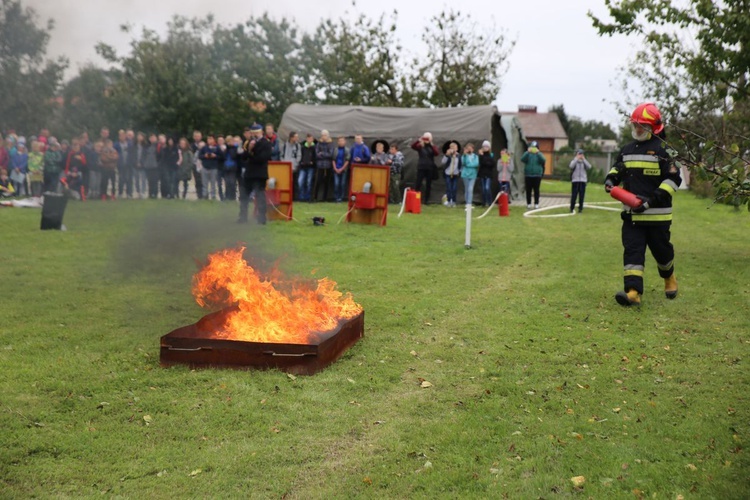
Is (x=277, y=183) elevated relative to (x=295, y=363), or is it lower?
elevated

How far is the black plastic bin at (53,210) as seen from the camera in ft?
47.4

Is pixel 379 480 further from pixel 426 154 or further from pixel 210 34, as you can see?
pixel 426 154

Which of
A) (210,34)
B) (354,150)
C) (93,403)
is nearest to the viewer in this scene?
(93,403)

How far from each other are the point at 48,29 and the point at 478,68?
35.3 metres

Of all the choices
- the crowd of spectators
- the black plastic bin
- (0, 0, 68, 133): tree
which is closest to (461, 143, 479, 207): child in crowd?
the crowd of spectators

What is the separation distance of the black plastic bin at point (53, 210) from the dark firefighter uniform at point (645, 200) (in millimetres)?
10918

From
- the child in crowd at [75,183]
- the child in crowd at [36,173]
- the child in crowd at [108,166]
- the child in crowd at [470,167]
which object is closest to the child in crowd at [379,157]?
the child in crowd at [470,167]

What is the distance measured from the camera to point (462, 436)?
4.64 metres

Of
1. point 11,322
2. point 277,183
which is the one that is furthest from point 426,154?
point 11,322

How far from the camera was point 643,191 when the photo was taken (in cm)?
842

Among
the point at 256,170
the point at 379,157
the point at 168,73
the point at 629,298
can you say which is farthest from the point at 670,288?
the point at 379,157

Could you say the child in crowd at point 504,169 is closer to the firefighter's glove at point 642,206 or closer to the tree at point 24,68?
the firefighter's glove at point 642,206

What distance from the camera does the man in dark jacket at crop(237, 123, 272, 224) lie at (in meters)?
15.2

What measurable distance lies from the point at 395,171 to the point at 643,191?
15.7 meters
